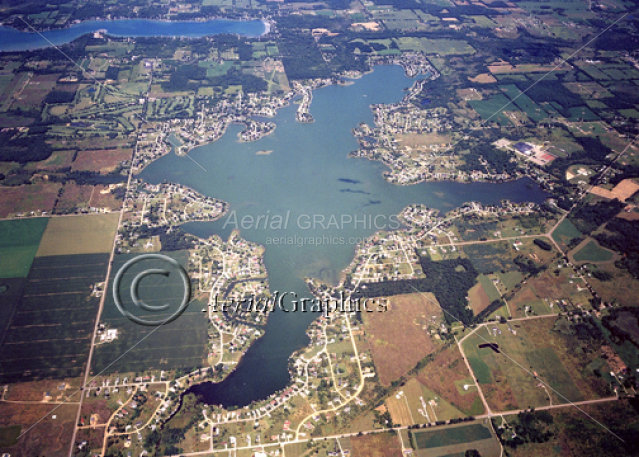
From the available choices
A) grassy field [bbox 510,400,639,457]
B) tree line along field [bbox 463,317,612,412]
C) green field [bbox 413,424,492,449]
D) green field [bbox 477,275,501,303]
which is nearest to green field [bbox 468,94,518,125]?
green field [bbox 477,275,501,303]

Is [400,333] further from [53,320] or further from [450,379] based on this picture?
[53,320]

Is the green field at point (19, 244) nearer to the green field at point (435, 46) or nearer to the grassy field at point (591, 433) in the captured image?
the grassy field at point (591, 433)

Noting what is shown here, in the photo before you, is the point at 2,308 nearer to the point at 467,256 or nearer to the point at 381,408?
the point at 381,408

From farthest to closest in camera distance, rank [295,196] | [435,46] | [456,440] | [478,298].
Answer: [435,46] → [295,196] → [478,298] → [456,440]

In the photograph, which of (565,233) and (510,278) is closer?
(510,278)

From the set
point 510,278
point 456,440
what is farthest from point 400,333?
point 510,278

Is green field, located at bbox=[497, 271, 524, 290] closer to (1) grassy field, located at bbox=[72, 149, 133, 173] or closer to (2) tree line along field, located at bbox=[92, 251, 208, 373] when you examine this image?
(2) tree line along field, located at bbox=[92, 251, 208, 373]
